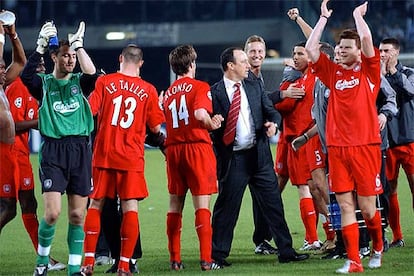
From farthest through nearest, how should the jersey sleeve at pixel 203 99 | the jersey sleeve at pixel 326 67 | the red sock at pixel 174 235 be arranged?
the red sock at pixel 174 235
the jersey sleeve at pixel 203 99
the jersey sleeve at pixel 326 67

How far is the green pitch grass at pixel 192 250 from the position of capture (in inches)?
385

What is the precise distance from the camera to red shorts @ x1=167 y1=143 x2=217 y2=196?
994 centimetres

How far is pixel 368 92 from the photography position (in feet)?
31.1

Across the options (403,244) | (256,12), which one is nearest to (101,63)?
(256,12)

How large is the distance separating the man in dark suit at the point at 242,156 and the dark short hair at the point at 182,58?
1.56 feet

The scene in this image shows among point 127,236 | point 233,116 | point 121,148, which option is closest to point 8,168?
point 121,148

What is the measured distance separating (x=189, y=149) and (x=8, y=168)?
5.50 feet

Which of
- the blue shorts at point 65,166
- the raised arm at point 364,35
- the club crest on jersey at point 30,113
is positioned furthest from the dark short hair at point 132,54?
the raised arm at point 364,35

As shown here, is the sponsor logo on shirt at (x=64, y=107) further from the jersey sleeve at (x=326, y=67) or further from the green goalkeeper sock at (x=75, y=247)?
the jersey sleeve at (x=326, y=67)

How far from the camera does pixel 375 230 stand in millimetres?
9672

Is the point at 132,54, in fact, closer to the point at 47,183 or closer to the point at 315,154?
the point at 47,183

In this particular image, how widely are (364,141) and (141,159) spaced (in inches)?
78.0

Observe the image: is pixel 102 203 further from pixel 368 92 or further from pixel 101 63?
pixel 101 63

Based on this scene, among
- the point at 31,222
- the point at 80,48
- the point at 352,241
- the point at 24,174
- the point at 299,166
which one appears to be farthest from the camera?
the point at 299,166
